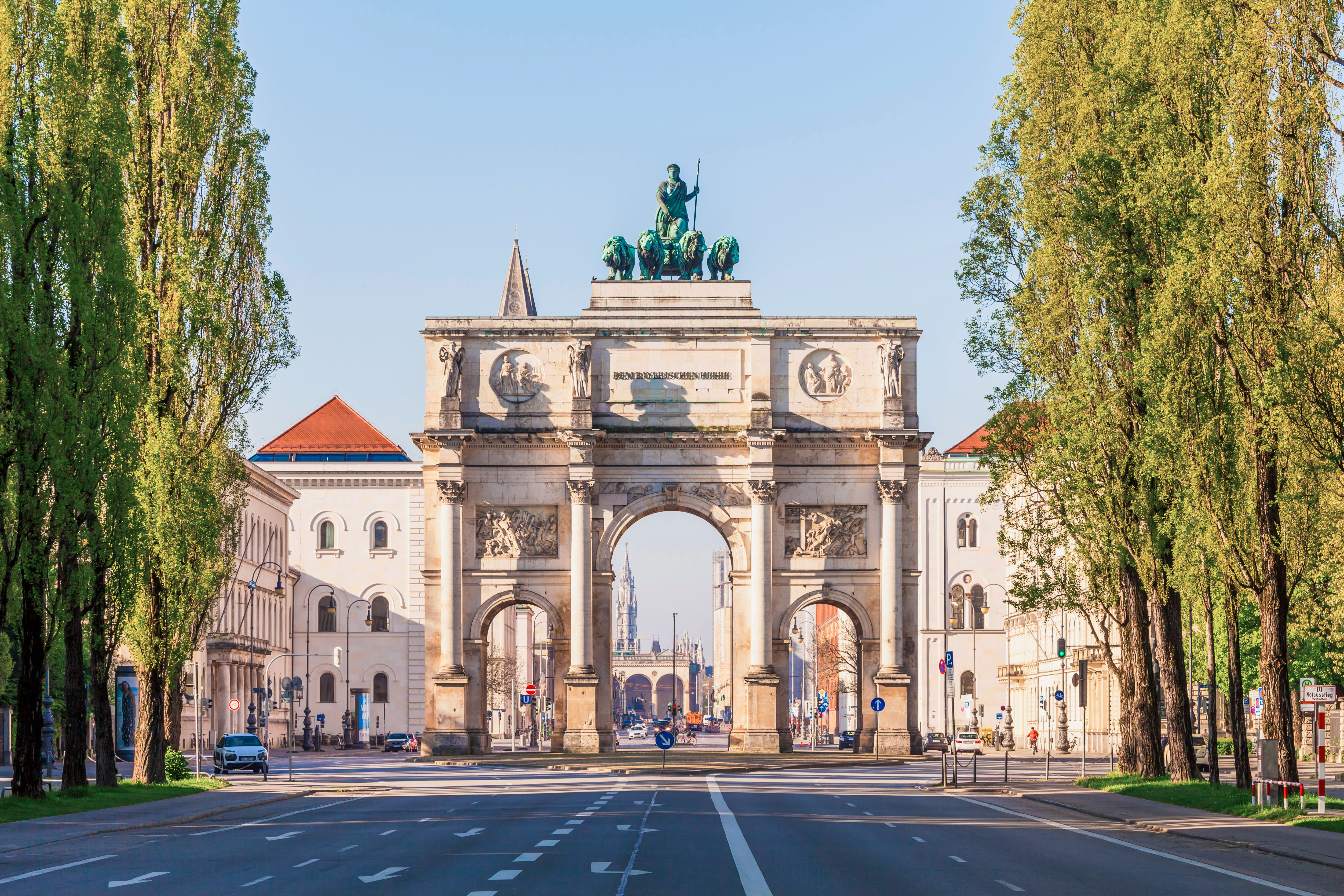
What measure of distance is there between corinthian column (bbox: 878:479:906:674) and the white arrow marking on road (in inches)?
1928

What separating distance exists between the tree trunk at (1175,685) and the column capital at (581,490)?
30.5 meters

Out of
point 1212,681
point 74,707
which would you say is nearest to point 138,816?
point 74,707

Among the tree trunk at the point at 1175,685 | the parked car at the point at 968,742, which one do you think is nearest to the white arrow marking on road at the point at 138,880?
the tree trunk at the point at 1175,685

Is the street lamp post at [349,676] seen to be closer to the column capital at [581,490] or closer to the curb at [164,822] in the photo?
the column capital at [581,490]

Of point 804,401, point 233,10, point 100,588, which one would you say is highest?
point 233,10

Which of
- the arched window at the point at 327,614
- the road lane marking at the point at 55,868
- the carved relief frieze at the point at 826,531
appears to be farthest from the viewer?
the arched window at the point at 327,614

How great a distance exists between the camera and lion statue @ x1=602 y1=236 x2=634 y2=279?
72438 mm

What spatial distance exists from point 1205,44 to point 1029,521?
13.8m

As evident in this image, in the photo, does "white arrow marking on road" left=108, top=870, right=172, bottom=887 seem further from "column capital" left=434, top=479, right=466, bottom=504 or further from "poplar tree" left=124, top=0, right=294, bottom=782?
"column capital" left=434, top=479, right=466, bottom=504

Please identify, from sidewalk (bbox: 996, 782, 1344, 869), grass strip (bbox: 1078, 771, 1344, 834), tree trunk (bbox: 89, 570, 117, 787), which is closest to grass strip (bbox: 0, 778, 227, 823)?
tree trunk (bbox: 89, 570, 117, 787)

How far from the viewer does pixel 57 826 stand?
30672mm

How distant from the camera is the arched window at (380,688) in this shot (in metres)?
113

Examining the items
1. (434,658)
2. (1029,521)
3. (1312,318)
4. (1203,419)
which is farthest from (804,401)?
(1312,318)

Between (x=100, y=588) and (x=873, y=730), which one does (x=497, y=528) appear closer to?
(x=873, y=730)
